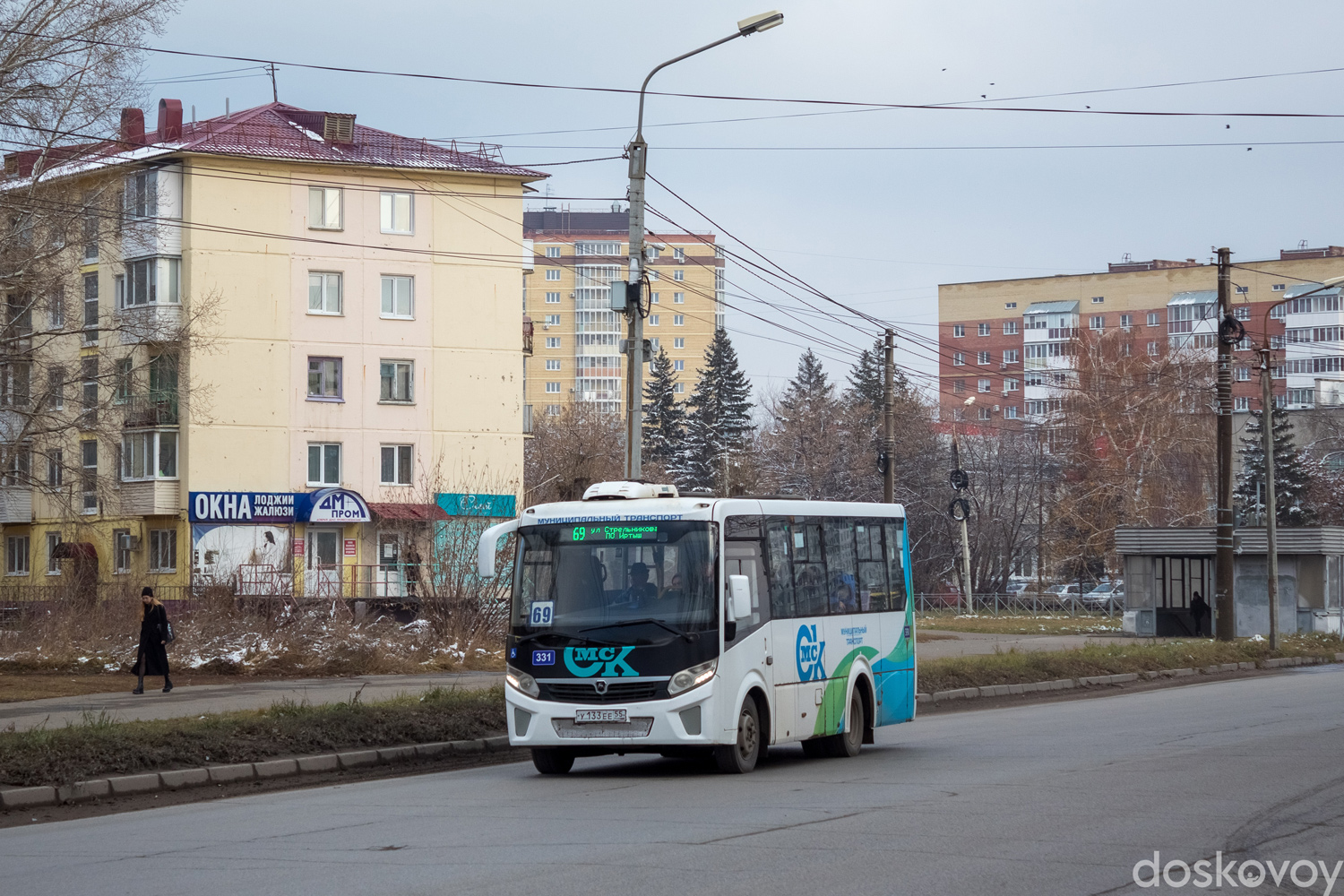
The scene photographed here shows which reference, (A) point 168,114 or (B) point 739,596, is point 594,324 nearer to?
(A) point 168,114

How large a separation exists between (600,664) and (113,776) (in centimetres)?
437

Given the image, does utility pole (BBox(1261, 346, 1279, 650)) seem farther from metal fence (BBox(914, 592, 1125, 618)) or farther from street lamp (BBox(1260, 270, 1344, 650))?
metal fence (BBox(914, 592, 1125, 618))

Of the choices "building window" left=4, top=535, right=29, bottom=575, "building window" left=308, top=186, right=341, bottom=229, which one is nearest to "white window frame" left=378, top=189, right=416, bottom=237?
"building window" left=308, top=186, right=341, bottom=229

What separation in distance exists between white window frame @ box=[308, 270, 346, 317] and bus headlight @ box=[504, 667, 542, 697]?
131ft

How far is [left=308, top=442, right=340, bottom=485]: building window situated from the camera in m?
51.7

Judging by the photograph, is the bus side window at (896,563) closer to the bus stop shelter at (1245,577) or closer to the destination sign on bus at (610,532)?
the destination sign on bus at (610,532)

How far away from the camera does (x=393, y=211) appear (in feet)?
173

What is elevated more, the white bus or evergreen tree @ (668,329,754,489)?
evergreen tree @ (668,329,754,489)

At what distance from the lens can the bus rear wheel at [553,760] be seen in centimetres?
1408

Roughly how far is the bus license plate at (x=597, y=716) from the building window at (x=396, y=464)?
3993 centimetres

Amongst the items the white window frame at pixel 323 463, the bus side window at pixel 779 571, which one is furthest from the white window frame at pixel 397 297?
the bus side window at pixel 779 571

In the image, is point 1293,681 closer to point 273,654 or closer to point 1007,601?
point 273,654

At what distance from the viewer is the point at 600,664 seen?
44.0ft

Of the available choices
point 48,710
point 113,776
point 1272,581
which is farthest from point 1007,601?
point 113,776
